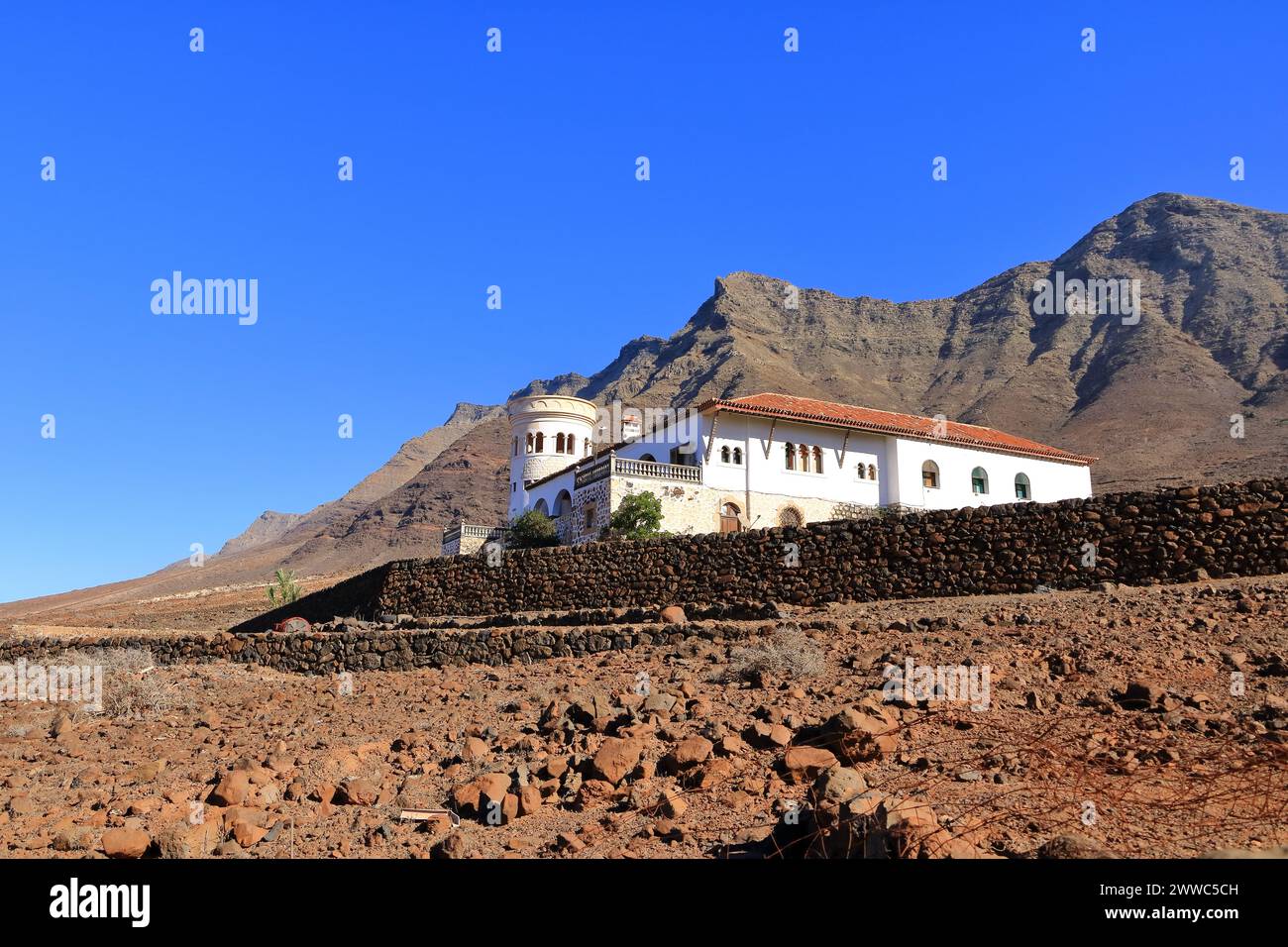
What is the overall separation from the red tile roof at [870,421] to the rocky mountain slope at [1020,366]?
25786mm

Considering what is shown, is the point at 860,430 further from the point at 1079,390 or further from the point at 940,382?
the point at 940,382

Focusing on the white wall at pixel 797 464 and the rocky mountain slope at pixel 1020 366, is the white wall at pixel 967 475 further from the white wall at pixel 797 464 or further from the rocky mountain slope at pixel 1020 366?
the rocky mountain slope at pixel 1020 366

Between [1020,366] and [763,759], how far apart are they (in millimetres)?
105973

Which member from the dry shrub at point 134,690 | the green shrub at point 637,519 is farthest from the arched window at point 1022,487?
the dry shrub at point 134,690

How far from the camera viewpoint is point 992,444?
131ft

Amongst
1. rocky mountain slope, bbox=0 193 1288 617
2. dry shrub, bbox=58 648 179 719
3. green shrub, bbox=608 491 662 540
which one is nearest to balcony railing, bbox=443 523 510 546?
green shrub, bbox=608 491 662 540

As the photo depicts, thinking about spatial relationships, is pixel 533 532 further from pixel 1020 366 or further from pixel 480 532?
pixel 1020 366

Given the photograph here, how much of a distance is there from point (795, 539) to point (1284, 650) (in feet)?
34.4

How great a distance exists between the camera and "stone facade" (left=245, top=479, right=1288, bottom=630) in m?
14.1

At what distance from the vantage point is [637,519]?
1207 inches

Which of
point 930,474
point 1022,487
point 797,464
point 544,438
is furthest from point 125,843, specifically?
point 1022,487

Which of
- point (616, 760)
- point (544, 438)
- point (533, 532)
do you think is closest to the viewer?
point (616, 760)

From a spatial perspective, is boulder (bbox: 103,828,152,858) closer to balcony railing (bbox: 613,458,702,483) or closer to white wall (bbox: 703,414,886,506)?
balcony railing (bbox: 613,458,702,483)
